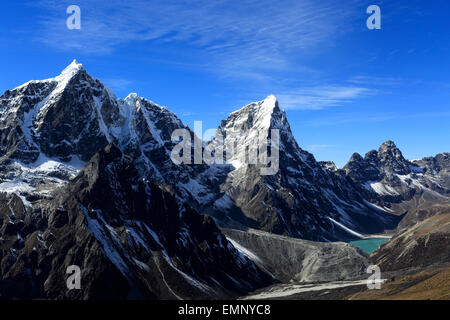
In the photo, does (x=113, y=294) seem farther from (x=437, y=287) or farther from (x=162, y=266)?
(x=437, y=287)

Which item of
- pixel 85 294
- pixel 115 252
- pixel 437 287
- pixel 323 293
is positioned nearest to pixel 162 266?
pixel 115 252

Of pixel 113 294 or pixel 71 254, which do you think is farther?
pixel 71 254

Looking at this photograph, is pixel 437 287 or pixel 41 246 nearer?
pixel 437 287

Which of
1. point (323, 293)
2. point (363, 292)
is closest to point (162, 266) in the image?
point (323, 293)
